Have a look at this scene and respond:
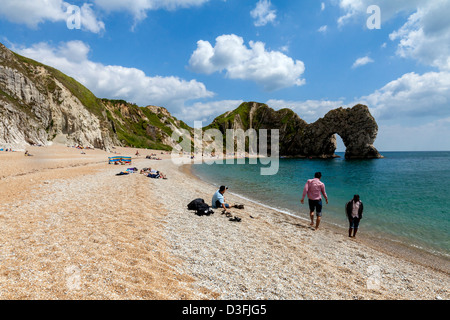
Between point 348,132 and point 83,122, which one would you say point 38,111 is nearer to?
point 83,122

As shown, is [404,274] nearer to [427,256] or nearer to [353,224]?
[427,256]

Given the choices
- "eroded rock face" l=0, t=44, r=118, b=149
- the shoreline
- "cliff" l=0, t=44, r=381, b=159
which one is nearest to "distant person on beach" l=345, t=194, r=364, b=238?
the shoreline

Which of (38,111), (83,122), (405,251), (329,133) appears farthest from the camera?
(329,133)

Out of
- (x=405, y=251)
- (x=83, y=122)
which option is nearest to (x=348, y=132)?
(x=405, y=251)

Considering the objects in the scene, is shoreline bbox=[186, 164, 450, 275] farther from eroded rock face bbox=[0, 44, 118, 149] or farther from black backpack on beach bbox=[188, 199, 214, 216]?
eroded rock face bbox=[0, 44, 118, 149]

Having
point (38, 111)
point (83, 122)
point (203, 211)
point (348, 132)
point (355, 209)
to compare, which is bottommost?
point (203, 211)

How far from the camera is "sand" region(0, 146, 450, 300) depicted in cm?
438

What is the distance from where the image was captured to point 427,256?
30.9ft

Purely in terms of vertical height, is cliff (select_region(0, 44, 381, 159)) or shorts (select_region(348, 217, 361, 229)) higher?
cliff (select_region(0, 44, 381, 159))

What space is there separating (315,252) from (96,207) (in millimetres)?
10256

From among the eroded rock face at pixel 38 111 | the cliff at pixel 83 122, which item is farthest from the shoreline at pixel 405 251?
the eroded rock face at pixel 38 111

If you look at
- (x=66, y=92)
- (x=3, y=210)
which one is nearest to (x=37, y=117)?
(x=66, y=92)

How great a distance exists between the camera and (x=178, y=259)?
5.93 m
